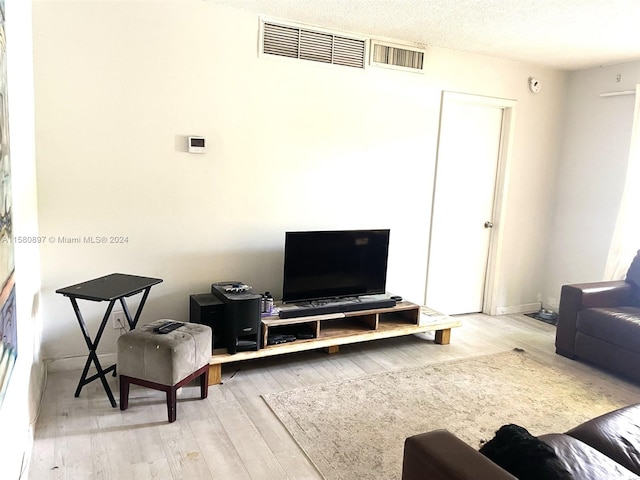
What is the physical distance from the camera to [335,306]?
3.56m

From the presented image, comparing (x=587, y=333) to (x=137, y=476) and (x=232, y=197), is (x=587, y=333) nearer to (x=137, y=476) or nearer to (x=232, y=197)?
(x=232, y=197)

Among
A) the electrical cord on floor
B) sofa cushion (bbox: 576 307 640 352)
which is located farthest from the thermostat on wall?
sofa cushion (bbox: 576 307 640 352)

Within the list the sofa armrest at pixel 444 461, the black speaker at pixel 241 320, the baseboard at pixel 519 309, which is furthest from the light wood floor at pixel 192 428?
the baseboard at pixel 519 309

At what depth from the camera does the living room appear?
2.95 metres

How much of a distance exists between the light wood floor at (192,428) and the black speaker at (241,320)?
24 centimetres

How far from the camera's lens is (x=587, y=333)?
12.0ft

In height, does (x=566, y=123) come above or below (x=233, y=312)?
above

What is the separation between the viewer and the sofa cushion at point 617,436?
5.84 ft

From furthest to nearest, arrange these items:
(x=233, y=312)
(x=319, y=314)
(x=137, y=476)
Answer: (x=319, y=314) < (x=233, y=312) < (x=137, y=476)

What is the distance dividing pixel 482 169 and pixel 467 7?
6.21 ft

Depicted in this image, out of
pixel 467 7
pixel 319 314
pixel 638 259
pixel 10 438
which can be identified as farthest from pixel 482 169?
pixel 10 438

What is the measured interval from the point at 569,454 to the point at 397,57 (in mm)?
3279

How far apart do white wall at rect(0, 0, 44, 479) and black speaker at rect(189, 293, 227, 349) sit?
932 mm

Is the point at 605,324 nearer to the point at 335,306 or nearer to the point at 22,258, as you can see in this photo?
the point at 335,306
